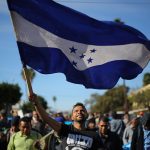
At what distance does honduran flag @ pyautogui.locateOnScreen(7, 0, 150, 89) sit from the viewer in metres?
7.55

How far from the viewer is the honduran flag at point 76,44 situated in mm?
7547

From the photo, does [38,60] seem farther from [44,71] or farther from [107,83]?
[107,83]

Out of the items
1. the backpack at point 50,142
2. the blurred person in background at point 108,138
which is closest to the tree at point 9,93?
the blurred person in background at point 108,138

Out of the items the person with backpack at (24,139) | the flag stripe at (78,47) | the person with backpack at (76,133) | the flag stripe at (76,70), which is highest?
the flag stripe at (78,47)

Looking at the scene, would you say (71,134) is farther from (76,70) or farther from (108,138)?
(108,138)

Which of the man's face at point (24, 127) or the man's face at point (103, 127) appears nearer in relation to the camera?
the man's face at point (24, 127)

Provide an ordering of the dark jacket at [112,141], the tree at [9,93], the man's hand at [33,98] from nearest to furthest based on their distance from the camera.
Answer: the man's hand at [33,98] < the dark jacket at [112,141] < the tree at [9,93]

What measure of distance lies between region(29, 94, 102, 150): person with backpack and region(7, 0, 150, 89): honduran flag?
1.29m

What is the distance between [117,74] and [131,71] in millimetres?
244

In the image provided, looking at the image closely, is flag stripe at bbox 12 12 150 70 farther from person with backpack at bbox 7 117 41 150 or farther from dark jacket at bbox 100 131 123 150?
dark jacket at bbox 100 131 123 150

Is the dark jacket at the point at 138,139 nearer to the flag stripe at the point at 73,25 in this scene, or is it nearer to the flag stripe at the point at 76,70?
the flag stripe at the point at 76,70

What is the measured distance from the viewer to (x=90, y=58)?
316 inches

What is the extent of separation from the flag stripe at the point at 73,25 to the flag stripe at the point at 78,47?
0.23ft

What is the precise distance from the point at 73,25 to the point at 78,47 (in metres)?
0.34
